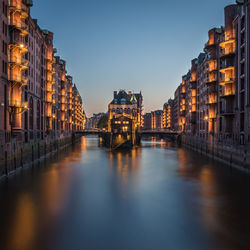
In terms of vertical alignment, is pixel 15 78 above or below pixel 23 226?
above

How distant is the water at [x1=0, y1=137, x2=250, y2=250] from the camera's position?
50.0ft

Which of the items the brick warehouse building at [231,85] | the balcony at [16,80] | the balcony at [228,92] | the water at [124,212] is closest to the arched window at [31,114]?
the balcony at [16,80]

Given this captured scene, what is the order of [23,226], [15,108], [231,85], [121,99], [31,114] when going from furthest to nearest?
[121,99], [31,114], [231,85], [15,108], [23,226]

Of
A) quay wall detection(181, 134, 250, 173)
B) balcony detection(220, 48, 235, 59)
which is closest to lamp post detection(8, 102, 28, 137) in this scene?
quay wall detection(181, 134, 250, 173)

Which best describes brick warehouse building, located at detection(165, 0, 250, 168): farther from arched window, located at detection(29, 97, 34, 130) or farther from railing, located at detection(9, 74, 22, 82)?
arched window, located at detection(29, 97, 34, 130)

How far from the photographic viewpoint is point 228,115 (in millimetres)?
58344

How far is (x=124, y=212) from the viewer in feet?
67.8

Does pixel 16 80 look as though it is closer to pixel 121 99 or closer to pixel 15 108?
pixel 15 108

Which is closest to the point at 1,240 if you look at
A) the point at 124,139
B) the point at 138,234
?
the point at 138,234

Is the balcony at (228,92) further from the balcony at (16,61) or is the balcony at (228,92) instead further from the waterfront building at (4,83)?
the waterfront building at (4,83)

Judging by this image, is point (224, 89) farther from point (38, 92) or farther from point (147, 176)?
point (38, 92)

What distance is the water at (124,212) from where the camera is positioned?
50.0 ft

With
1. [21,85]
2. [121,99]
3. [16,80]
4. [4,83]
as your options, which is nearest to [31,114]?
[21,85]

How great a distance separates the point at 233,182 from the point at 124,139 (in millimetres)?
71651
